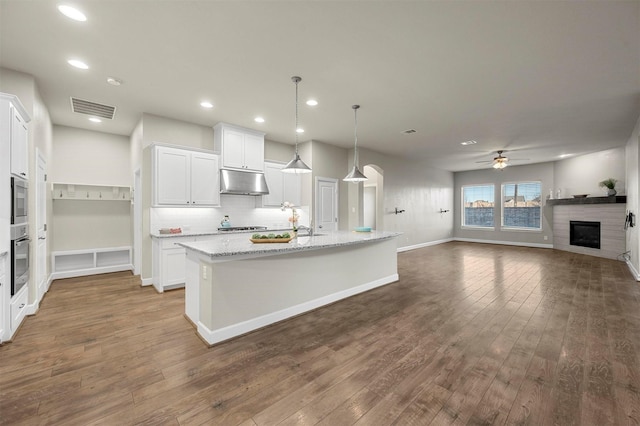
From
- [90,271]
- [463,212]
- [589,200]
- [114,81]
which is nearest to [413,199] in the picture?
[463,212]

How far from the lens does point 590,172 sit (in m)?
7.86

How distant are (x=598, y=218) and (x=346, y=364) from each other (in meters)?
8.78

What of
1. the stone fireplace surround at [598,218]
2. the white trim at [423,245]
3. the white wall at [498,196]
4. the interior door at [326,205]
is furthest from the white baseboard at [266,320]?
the white wall at [498,196]

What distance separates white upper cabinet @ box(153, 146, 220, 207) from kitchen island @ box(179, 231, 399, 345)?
1.85 metres

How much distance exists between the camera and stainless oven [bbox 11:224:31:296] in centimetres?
277

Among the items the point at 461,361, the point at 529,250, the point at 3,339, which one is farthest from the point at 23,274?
the point at 529,250

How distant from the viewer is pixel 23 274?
3066 mm

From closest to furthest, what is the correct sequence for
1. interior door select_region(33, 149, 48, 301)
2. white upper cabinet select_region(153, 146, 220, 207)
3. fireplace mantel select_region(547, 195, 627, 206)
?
interior door select_region(33, 149, 48, 301) < white upper cabinet select_region(153, 146, 220, 207) < fireplace mantel select_region(547, 195, 627, 206)

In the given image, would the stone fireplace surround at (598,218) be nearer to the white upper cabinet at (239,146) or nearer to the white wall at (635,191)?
the white wall at (635,191)

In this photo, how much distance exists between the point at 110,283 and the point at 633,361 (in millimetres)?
6757

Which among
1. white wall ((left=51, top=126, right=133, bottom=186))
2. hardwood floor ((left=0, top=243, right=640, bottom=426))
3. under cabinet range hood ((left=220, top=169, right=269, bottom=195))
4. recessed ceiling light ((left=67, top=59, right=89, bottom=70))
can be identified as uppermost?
recessed ceiling light ((left=67, top=59, right=89, bottom=70))

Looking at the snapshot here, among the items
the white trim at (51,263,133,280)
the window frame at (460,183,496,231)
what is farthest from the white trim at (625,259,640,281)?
the white trim at (51,263,133,280)

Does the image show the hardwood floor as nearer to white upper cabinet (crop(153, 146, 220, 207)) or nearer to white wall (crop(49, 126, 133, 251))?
white upper cabinet (crop(153, 146, 220, 207))

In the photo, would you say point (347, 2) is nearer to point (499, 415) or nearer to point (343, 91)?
point (343, 91)
